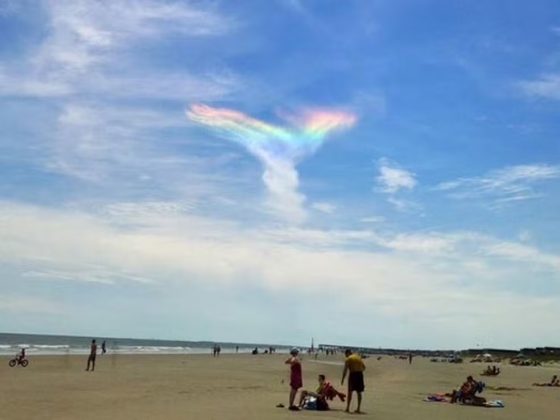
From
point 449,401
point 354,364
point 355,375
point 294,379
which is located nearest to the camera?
point 294,379

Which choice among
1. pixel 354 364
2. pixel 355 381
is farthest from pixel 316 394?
pixel 354 364

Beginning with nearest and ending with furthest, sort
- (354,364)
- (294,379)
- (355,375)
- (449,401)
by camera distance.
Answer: (294,379) < (355,375) < (354,364) < (449,401)

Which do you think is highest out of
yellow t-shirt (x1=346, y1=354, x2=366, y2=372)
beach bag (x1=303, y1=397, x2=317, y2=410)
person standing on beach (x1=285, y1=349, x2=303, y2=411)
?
yellow t-shirt (x1=346, y1=354, x2=366, y2=372)

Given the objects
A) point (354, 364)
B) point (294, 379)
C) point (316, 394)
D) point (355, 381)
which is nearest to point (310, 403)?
point (316, 394)

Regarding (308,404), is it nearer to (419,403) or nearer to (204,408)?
(204,408)

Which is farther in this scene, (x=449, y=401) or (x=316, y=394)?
(x=449, y=401)

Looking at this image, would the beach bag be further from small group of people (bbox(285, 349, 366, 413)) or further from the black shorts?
the black shorts

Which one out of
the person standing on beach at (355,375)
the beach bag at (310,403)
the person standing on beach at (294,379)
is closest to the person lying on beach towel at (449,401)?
the person standing on beach at (355,375)

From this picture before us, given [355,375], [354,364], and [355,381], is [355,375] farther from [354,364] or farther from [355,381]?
[354,364]

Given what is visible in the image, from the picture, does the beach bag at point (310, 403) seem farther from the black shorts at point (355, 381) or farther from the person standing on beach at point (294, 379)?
the black shorts at point (355, 381)

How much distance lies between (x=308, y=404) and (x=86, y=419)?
6.79 meters

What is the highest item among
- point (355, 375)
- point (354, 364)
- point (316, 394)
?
point (354, 364)

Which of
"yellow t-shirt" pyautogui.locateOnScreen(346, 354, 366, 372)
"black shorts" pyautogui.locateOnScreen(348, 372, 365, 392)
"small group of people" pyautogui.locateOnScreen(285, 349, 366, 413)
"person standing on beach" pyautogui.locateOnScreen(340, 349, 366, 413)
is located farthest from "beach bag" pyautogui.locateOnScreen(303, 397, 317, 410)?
"yellow t-shirt" pyautogui.locateOnScreen(346, 354, 366, 372)

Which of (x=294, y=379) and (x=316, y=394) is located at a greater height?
(x=294, y=379)
